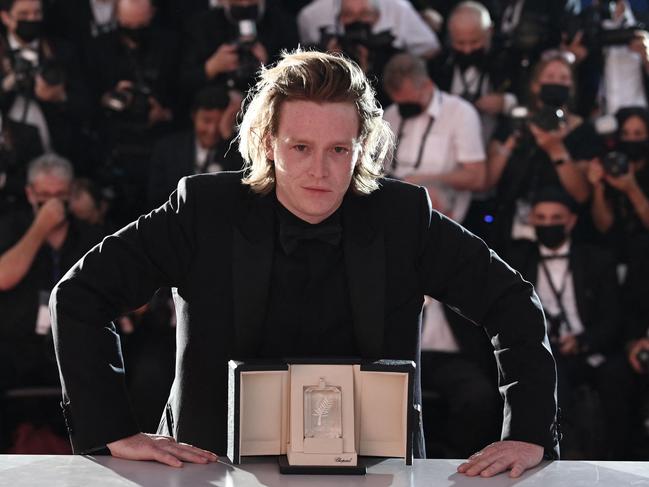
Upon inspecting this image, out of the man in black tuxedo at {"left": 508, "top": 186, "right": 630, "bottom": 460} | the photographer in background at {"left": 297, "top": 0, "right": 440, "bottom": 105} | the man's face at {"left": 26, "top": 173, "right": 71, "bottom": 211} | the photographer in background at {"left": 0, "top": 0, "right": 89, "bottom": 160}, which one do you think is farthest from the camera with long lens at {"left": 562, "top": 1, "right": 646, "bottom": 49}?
the man's face at {"left": 26, "top": 173, "right": 71, "bottom": 211}

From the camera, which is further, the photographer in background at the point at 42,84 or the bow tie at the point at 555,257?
the photographer in background at the point at 42,84

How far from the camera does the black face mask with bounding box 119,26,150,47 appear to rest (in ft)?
15.3

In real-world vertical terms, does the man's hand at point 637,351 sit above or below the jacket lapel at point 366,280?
below

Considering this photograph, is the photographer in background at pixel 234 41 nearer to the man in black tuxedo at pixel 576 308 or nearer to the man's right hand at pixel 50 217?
the man's right hand at pixel 50 217

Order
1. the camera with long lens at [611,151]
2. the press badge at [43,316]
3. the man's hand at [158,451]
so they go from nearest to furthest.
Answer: the man's hand at [158,451], the press badge at [43,316], the camera with long lens at [611,151]

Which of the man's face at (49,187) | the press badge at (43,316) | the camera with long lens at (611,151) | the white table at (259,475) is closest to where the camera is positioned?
the white table at (259,475)

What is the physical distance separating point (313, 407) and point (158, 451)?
0.87 feet

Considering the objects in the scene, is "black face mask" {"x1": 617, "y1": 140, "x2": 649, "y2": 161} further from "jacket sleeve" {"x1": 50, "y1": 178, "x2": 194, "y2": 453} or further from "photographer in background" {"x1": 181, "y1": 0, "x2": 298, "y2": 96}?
"jacket sleeve" {"x1": 50, "y1": 178, "x2": 194, "y2": 453}

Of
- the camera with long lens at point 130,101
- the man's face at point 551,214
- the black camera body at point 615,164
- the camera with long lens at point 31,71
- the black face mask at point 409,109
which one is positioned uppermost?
the camera with long lens at point 31,71

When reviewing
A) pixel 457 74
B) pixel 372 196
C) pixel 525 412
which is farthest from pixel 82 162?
pixel 525 412

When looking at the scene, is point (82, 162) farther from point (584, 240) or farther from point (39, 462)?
point (39, 462)

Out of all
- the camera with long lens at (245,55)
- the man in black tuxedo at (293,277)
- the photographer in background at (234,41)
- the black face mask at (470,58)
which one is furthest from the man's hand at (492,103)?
the man in black tuxedo at (293,277)

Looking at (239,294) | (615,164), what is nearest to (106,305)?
(239,294)

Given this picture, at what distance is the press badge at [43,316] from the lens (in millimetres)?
4324
